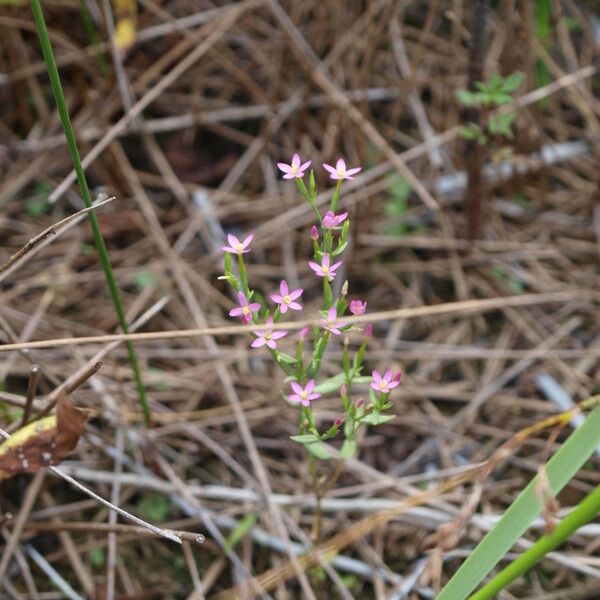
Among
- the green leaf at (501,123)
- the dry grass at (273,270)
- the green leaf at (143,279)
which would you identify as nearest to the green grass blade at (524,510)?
the dry grass at (273,270)

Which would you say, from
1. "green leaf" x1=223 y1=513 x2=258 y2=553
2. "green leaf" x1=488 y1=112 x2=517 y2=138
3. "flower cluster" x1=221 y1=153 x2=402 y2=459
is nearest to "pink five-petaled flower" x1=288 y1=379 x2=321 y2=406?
"flower cluster" x1=221 y1=153 x2=402 y2=459

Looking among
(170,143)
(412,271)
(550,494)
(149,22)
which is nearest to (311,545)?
(550,494)

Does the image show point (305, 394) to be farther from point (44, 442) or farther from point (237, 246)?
point (44, 442)

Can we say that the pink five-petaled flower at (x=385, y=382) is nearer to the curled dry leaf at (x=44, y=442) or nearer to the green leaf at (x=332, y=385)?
the green leaf at (x=332, y=385)

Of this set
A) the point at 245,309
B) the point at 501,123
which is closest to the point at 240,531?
the point at 245,309

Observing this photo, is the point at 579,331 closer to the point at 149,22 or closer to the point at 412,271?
the point at 412,271

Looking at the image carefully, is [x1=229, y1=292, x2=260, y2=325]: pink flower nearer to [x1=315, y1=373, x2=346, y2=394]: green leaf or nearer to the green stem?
[x1=315, y1=373, x2=346, y2=394]: green leaf
